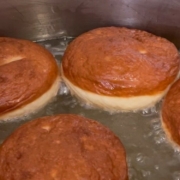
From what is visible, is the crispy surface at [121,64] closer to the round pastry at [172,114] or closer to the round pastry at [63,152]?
the round pastry at [172,114]

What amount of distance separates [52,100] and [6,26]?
18.5 inches

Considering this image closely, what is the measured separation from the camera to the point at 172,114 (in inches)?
55.0

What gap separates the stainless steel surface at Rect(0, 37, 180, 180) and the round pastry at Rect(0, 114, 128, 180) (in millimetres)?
154

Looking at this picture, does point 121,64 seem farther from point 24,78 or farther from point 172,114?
point 24,78

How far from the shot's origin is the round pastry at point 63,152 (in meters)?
1.22

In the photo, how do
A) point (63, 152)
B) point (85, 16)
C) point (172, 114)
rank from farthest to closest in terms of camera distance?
point (85, 16) < point (172, 114) < point (63, 152)

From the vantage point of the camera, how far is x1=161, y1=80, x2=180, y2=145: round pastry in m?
1.37

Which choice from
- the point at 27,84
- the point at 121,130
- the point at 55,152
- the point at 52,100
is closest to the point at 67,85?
the point at 52,100

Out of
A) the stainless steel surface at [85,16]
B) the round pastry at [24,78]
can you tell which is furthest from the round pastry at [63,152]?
the stainless steel surface at [85,16]

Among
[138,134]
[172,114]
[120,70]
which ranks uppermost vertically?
[120,70]

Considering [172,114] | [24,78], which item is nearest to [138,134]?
[172,114]

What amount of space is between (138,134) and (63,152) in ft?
1.28

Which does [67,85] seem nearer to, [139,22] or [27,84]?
[27,84]

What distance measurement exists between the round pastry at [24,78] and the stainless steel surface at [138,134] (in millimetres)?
55
